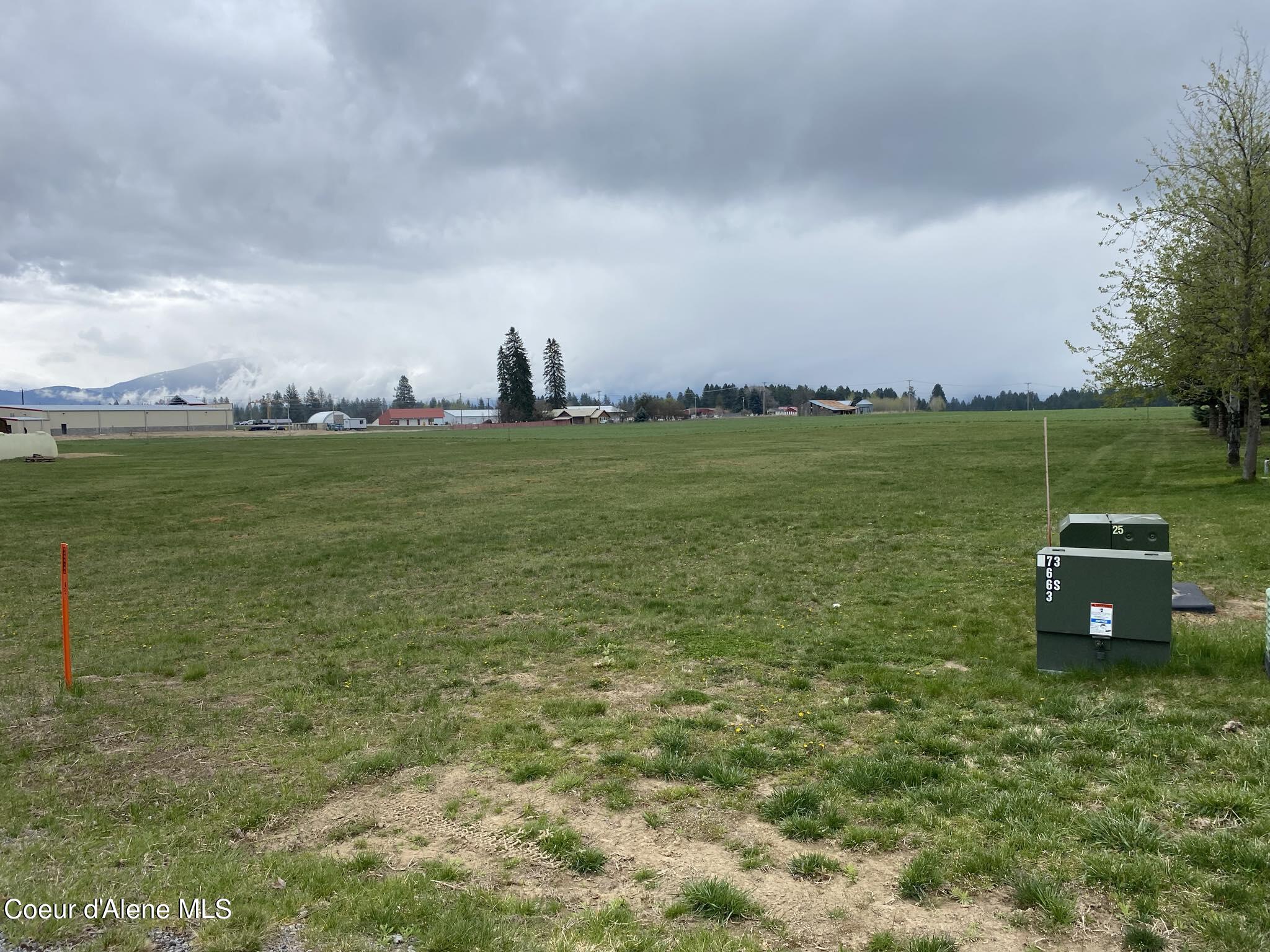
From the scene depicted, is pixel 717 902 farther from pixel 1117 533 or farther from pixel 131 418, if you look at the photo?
pixel 131 418

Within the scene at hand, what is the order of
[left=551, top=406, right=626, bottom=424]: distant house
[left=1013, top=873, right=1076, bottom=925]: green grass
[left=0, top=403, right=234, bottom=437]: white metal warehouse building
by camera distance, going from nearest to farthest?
[left=1013, top=873, right=1076, bottom=925]: green grass < [left=0, top=403, right=234, bottom=437]: white metal warehouse building < [left=551, top=406, right=626, bottom=424]: distant house

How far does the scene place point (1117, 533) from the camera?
8031 mm

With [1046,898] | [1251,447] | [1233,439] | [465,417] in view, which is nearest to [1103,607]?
[1046,898]

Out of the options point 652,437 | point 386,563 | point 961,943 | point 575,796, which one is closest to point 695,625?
point 575,796

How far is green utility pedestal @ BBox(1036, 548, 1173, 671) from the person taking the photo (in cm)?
712

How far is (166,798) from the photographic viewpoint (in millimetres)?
5512

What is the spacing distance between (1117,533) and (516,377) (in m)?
143

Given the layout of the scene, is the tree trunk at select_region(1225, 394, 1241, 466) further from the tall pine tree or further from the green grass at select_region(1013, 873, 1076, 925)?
the tall pine tree

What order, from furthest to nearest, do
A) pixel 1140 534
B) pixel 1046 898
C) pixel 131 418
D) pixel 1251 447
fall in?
1. pixel 131 418
2. pixel 1251 447
3. pixel 1140 534
4. pixel 1046 898

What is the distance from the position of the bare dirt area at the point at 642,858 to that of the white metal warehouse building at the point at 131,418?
426 ft

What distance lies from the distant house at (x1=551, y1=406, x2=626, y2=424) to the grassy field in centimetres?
14138

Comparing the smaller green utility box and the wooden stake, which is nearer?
the smaller green utility box

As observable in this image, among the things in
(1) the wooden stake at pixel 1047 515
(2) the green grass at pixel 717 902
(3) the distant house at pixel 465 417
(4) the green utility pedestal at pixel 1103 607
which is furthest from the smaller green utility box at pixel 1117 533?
(3) the distant house at pixel 465 417

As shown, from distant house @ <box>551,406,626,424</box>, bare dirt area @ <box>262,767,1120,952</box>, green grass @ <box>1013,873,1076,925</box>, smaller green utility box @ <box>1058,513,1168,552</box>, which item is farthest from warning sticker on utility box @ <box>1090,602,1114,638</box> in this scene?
distant house @ <box>551,406,626,424</box>
